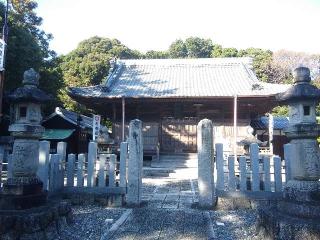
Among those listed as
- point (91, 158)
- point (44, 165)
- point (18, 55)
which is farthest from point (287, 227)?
point (18, 55)

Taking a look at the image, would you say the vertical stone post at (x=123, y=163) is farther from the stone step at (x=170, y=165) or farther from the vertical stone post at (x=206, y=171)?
the stone step at (x=170, y=165)

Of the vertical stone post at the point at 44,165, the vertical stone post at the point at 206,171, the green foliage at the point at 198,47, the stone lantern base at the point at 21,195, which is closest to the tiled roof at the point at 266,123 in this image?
the vertical stone post at the point at 206,171

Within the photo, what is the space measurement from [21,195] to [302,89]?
4895mm

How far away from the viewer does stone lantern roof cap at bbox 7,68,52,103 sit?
5129 millimetres

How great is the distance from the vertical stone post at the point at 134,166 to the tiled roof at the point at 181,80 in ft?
32.6

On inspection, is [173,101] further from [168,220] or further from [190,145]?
[168,220]

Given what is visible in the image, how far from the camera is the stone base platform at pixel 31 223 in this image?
4.20 meters

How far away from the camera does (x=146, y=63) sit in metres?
23.2

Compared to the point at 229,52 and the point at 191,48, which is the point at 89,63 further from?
the point at 191,48

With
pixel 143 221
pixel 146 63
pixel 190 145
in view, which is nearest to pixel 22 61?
pixel 146 63

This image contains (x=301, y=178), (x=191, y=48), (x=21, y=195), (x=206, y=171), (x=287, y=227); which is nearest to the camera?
(x=287, y=227)

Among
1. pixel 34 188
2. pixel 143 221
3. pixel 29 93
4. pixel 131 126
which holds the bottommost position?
pixel 143 221

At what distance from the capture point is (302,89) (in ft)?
15.3

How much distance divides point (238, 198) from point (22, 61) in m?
17.7
